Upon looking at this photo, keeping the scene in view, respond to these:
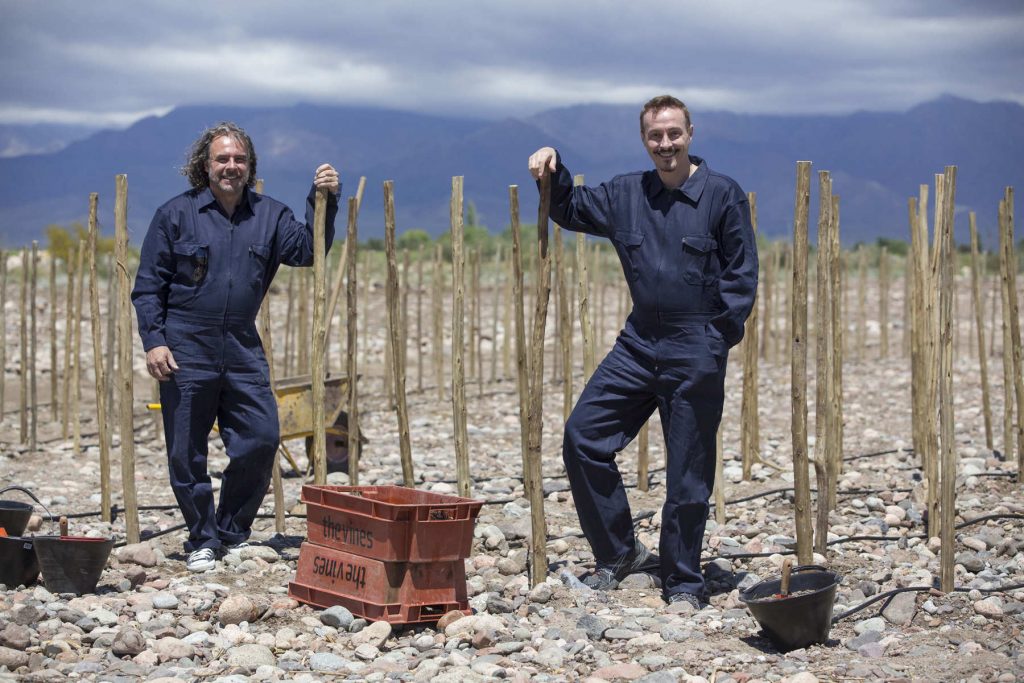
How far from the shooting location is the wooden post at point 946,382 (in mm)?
4586

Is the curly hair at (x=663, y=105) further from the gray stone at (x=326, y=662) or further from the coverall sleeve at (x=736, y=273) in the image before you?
the gray stone at (x=326, y=662)

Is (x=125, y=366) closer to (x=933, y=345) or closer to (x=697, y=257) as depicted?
(x=697, y=257)

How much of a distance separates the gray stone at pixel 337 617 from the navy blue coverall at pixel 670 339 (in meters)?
1.02

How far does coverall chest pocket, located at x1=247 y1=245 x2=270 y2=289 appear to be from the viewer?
5.31 meters

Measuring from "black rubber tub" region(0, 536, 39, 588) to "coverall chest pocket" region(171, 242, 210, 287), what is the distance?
1.28 meters

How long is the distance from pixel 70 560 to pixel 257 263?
4.90 ft

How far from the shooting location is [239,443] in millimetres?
5336

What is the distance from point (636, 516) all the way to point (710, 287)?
6.29ft

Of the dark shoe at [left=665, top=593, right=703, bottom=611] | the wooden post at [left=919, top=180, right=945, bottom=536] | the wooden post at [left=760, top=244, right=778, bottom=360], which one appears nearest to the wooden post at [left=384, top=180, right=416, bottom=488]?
the dark shoe at [left=665, top=593, right=703, bottom=611]

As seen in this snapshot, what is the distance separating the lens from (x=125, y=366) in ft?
17.3

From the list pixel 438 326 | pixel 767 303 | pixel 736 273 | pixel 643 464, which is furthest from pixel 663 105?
pixel 767 303

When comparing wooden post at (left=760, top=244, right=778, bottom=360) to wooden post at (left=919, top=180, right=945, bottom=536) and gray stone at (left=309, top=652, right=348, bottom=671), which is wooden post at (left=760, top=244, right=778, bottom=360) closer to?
wooden post at (left=919, top=180, right=945, bottom=536)

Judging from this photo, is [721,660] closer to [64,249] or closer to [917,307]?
[917,307]

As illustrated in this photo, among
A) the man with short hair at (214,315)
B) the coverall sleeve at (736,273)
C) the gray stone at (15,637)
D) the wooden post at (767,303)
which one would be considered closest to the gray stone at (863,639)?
the coverall sleeve at (736,273)
